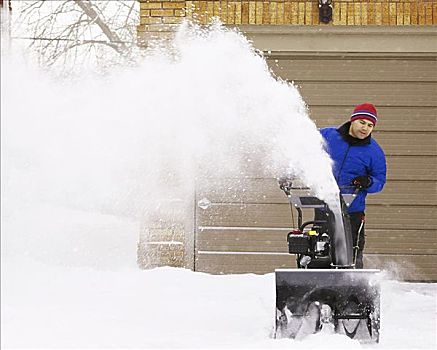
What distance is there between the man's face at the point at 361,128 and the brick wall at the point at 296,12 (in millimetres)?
3405

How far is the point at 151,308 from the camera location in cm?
785

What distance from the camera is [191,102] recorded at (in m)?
9.64

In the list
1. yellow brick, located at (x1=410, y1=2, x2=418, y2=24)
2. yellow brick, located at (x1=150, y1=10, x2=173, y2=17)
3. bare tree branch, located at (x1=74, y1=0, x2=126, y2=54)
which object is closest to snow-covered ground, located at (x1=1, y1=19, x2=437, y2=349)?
yellow brick, located at (x1=150, y1=10, x2=173, y2=17)

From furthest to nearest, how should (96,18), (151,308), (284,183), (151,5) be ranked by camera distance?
(96,18) < (151,5) < (151,308) < (284,183)

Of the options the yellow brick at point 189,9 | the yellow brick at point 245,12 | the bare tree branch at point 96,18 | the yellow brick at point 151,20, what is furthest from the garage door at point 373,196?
the bare tree branch at point 96,18

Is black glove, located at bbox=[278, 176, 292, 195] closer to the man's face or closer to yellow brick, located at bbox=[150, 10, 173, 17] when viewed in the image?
the man's face

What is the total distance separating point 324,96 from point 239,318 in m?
4.14

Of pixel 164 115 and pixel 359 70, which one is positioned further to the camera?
pixel 359 70

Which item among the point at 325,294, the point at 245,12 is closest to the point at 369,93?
the point at 245,12

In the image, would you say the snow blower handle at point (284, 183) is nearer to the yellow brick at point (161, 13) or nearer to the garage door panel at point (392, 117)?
the garage door panel at point (392, 117)

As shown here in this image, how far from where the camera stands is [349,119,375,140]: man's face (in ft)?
24.4

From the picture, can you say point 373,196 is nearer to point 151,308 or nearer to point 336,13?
point 336,13

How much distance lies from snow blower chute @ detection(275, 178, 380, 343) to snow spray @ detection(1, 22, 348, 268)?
7.68 feet

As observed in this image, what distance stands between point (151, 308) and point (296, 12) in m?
4.22
